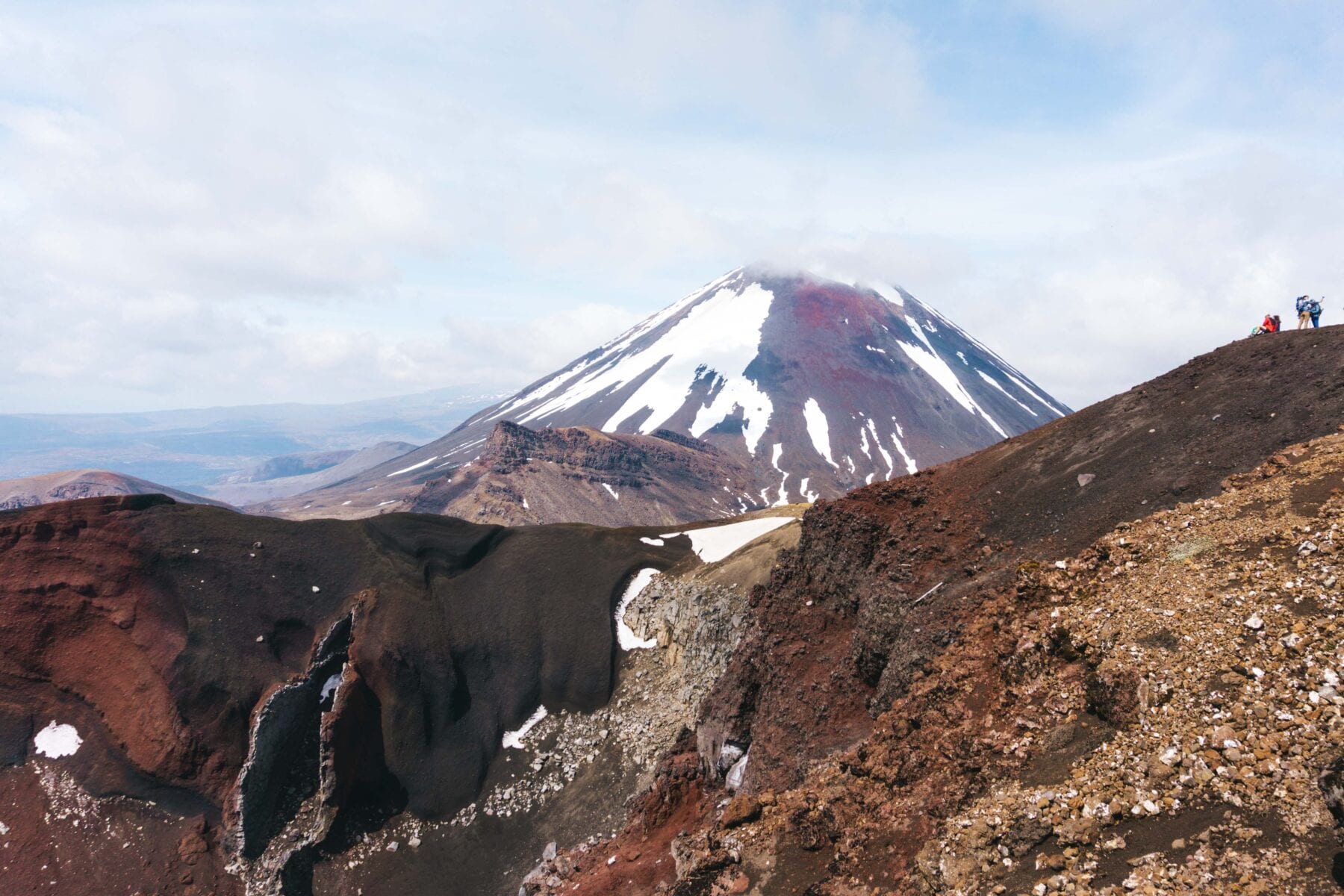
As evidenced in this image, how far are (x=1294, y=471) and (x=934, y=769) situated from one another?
9.00m

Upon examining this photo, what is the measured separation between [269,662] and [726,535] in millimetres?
29408

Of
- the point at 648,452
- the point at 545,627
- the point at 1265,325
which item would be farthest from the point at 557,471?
the point at 1265,325

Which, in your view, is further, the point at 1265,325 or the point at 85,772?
the point at 85,772

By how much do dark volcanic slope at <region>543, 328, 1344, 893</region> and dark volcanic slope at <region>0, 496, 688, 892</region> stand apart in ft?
53.5

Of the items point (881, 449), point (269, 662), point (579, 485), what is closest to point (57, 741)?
point (269, 662)

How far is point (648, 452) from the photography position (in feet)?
481

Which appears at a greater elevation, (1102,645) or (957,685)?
(1102,645)

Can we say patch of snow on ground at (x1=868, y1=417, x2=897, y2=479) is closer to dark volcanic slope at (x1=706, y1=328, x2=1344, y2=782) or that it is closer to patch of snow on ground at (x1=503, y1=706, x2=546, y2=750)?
patch of snow on ground at (x1=503, y1=706, x2=546, y2=750)

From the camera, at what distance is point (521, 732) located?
36406 millimetres

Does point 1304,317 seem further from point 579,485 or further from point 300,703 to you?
point 579,485

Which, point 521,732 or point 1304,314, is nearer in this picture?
point 1304,314

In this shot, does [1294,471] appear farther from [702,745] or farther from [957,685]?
[702,745]

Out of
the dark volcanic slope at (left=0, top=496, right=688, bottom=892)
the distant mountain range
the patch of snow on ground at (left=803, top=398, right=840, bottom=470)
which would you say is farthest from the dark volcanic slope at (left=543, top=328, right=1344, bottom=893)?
the distant mountain range

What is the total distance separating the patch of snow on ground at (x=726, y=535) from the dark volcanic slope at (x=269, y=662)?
23.4 ft
